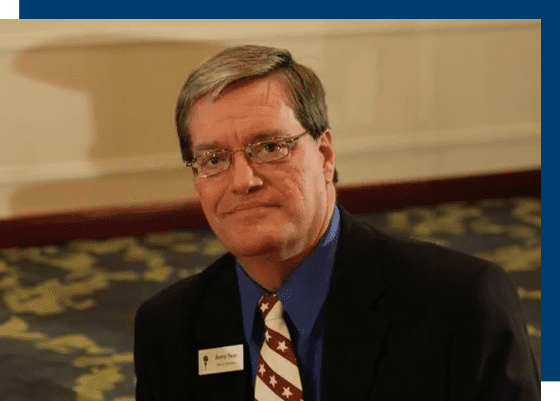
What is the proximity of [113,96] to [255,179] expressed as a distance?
375cm

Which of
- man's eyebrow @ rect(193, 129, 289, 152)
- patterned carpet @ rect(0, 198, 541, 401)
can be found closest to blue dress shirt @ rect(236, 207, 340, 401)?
man's eyebrow @ rect(193, 129, 289, 152)

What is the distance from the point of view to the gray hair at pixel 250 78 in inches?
48.8

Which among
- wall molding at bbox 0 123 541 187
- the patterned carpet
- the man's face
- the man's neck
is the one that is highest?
the man's face

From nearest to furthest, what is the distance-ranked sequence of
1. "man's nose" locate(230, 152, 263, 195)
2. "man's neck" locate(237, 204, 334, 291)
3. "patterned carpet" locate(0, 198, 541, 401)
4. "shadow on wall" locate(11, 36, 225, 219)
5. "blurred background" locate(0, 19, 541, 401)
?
"man's nose" locate(230, 152, 263, 195), "man's neck" locate(237, 204, 334, 291), "patterned carpet" locate(0, 198, 541, 401), "blurred background" locate(0, 19, 541, 401), "shadow on wall" locate(11, 36, 225, 219)

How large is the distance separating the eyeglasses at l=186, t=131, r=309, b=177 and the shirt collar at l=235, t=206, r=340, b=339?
21 cm

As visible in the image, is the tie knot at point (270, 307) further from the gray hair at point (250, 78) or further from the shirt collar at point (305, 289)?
the gray hair at point (250, 78)

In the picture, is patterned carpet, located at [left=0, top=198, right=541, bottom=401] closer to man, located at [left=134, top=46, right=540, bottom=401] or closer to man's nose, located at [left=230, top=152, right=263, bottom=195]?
man, located at [left=134, top=46, right=540, bottom=401]

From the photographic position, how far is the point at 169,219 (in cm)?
504

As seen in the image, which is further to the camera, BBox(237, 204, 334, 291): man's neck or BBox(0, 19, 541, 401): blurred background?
BBox(0, 19, 541, 401): blurred background

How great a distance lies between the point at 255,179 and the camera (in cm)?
124

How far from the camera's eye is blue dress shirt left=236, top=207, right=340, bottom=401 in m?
1.36

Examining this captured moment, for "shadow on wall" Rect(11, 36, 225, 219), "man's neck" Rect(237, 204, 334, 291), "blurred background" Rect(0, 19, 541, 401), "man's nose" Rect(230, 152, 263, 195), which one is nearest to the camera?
"man's nose" Rect(230, 152, 263, 195)

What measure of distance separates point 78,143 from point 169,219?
728 mm

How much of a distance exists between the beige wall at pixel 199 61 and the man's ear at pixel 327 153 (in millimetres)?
3460
